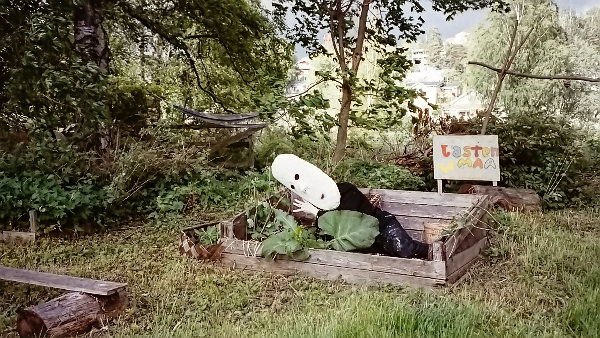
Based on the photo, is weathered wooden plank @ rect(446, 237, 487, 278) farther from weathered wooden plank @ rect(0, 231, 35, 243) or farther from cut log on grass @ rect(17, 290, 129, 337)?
weathered wooden plank @ rect(0, 231, 35, 243)

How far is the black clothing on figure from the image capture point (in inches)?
151

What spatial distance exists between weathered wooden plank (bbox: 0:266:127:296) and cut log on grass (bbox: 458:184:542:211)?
151 inches

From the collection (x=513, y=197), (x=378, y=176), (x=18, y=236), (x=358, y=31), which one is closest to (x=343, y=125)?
(x=378, y=176)

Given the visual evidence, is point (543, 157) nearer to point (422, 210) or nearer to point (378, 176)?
point (378, 176)

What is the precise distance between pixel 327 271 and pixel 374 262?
35cm

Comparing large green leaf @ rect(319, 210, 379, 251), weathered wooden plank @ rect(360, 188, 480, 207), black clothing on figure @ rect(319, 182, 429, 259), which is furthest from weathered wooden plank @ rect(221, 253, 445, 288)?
weathered wooden plank @ rect(360, 188, 480, 207)

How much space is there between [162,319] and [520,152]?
475 cm

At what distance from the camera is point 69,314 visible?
2.83 meters

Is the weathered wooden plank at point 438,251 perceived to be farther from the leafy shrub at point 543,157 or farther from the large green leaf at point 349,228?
the leafy shrub at point 543,157

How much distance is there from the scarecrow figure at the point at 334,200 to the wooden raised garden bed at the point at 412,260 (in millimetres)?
330

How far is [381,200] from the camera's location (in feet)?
15.4

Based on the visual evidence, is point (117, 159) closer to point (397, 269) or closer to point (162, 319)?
point (162, 319)

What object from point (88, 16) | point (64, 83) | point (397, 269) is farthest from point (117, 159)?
point (397, 269)

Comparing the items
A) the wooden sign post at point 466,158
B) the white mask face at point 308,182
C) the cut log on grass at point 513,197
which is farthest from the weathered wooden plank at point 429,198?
the cut log on grass at point 513,197
